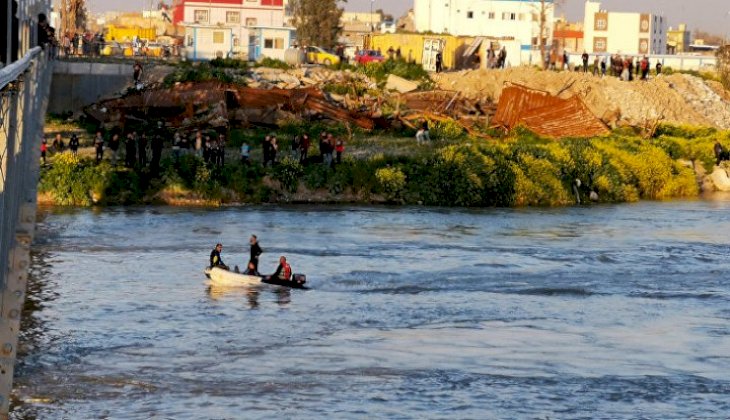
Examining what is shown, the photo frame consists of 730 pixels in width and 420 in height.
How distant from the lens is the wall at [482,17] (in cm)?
12519

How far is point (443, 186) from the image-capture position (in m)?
55.2

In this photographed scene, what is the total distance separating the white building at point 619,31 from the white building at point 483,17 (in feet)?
127

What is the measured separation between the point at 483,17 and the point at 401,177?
2860 inches

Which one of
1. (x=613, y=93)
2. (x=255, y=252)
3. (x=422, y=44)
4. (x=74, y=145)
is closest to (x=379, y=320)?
(x=255, y=252)

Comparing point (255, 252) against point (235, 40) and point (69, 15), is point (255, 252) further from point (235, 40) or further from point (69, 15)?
point (69, 15)

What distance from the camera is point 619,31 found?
16788cm

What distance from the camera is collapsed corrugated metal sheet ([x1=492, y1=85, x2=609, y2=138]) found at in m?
66.3

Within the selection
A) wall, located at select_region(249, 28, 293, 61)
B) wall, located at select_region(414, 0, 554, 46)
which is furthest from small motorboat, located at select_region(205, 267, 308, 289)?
wall, located at select_region(414, 0, 554, 46)

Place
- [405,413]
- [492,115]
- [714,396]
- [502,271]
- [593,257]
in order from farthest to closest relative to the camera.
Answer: [492,115] < [593,257] < [502,271] < [714,396] < [405,413]

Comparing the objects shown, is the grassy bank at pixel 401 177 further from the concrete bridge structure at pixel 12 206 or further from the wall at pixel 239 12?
the wall at pixel 239 12

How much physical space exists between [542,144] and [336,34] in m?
61.1

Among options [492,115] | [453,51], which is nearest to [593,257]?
[492,115]

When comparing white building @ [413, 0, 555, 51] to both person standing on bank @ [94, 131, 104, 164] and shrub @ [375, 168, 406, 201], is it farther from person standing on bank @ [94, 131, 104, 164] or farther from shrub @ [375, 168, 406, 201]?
person standing on bank @ [94, 131, 104, 164]

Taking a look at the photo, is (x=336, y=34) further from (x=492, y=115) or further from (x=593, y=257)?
(x=593, y=257)
